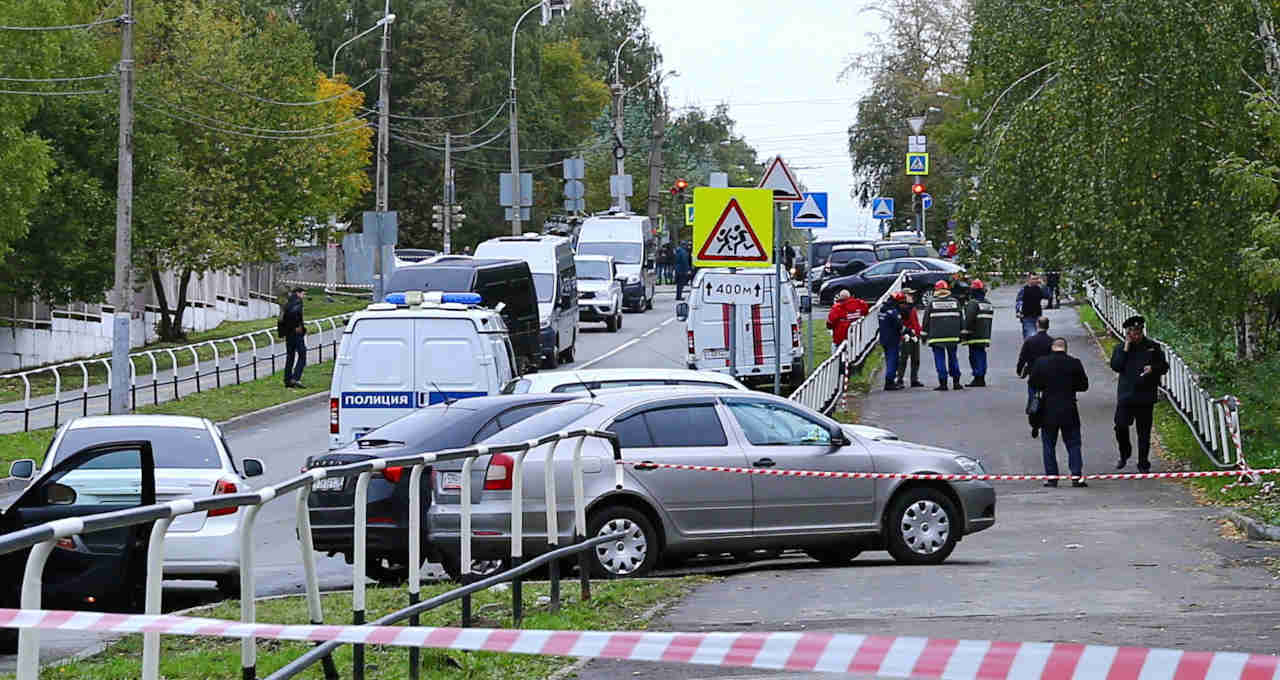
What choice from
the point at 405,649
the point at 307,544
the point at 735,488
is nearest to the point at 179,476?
the point at 735,488

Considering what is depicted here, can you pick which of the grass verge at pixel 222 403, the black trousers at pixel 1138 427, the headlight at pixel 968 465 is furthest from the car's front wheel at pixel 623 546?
the grass verge at pixel 222 403

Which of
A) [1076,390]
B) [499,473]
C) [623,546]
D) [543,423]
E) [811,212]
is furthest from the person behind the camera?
[811,212]

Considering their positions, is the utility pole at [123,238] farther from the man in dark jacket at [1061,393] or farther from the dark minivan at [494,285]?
the man in dark jacket at [1061,393]

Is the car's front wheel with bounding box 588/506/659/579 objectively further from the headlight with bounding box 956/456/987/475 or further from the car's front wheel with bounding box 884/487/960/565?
the headlight with bounding box 956/456/987/475

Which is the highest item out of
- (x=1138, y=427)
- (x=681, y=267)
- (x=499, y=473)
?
(x=681, y=267)

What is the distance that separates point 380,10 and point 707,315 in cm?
5765

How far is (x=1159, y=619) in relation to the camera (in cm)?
1082

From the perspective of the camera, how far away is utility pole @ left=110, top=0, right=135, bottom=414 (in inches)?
1066

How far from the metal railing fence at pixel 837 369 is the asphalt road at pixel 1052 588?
125 inches

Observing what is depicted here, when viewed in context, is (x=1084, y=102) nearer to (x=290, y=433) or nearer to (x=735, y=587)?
(x=735, y=587)

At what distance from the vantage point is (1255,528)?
16047 mm

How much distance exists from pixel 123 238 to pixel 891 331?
12815 millimetres

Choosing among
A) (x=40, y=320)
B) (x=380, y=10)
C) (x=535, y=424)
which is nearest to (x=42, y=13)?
(x=40, y=320)

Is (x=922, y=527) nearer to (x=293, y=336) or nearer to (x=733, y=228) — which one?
(x=733, y=228)
